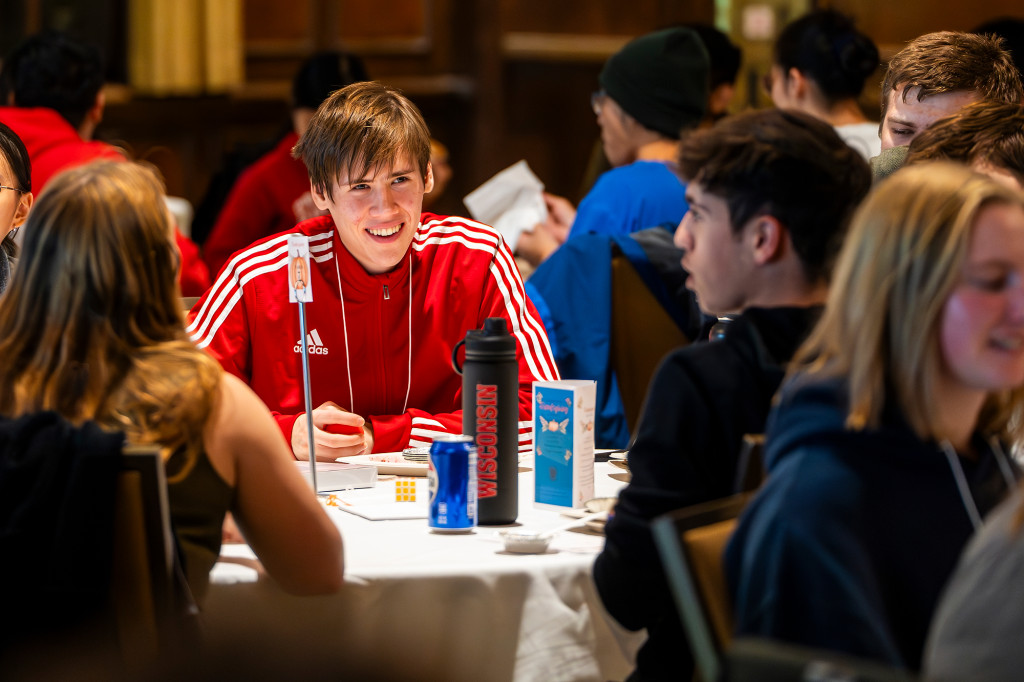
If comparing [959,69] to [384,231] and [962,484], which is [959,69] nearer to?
[384,231]

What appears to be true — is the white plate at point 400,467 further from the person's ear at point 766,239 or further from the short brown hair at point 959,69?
the short brown hair at point 959,69

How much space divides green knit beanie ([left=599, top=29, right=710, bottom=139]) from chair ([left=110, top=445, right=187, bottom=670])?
99.8 inches

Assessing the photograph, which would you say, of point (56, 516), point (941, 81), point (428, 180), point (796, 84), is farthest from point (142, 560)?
point (796, 84)

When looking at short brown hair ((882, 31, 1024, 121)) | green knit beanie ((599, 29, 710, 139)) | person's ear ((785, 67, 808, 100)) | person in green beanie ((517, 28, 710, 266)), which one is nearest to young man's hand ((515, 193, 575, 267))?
person in green beanie ((517, 28, 710, 266))

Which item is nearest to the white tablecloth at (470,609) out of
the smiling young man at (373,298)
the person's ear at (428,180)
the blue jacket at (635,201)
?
the smiling young man at (373,298)

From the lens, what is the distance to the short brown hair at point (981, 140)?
7.25 feet

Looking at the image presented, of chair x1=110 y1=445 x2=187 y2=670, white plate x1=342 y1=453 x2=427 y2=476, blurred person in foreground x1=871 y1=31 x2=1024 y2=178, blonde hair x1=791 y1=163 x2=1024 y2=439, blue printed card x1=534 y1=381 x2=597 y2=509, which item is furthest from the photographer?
blurred person in foreground x1=871 y1=31 x2=1024 y2=178

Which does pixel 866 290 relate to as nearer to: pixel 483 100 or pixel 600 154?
pixel 600 154

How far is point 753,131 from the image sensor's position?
152cm

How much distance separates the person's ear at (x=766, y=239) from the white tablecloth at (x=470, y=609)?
0.47m

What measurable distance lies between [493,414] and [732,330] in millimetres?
426

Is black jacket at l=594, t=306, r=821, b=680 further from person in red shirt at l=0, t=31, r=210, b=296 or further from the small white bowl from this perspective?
person in red shirt at l=0, t=31, r=210, b=296

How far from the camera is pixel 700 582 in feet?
3.99

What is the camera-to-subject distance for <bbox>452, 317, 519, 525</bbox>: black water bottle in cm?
177
